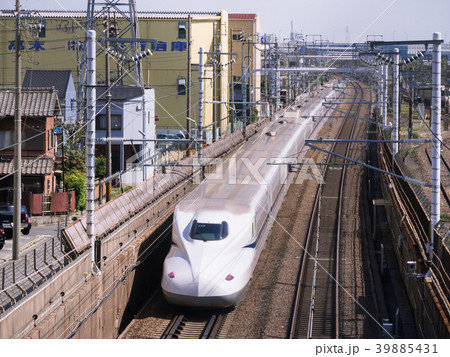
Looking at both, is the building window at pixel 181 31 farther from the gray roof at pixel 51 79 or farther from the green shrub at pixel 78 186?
the green shrub at pixel 78 186

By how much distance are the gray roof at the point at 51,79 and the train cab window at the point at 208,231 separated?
1133 inches

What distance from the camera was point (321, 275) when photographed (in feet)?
62.4

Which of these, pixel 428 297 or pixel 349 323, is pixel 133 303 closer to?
pixel 349 323

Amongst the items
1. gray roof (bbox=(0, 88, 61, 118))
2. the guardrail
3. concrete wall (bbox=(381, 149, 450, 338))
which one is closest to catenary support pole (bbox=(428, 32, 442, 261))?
concrete wall (bbox=(381, 149, 450, 338))

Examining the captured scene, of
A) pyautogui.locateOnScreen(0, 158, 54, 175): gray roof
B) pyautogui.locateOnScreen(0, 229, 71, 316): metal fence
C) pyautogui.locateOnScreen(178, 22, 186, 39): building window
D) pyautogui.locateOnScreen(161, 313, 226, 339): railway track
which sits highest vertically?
pyautogui.locateOnScreen(178, 22, 186, 39): building window

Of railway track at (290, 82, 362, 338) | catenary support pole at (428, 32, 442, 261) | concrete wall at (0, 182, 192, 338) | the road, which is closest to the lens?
concrete wall at (0, 182, 192, 338)

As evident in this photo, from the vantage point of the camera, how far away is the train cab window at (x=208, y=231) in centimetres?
1603

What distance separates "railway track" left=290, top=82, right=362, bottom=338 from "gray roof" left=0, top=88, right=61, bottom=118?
1136 centimetres

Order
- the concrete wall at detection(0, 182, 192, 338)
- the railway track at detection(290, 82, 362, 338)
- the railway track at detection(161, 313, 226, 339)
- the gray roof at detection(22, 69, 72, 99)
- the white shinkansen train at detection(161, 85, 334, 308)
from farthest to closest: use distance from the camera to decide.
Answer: the gray roof at detection(22, 69, 72, 99) < the railway track at detection(290, 82, 362, 338) < the white shinkansen train at detection(161, 85, 334, 308) < the railway track at detection(161, 313, 226, 339) < the concrete wall at detection(0, 182, 192, 338)

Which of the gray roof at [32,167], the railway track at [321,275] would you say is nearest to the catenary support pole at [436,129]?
the railway track at [321,275]

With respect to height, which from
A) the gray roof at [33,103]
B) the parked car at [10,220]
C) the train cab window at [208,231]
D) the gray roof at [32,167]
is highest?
the gray roof at [33,103]

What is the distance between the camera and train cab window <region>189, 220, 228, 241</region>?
52.6 feet

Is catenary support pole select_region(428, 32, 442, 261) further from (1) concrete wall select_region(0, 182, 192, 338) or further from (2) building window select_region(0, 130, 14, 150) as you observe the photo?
(2) building window select_region(0, 130, 14, 150)

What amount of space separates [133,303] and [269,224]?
532cm
